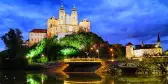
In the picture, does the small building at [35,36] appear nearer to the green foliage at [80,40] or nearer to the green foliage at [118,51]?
the green foliage at [80,40]

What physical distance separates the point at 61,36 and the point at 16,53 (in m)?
56.0

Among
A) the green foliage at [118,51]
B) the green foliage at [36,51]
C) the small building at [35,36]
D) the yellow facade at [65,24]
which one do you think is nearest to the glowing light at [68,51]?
the green foliage at [36,51]

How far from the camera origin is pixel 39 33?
163 meters

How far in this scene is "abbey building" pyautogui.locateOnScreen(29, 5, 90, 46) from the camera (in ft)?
510

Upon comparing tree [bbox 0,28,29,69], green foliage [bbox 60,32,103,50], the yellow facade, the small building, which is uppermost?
the yellow facade

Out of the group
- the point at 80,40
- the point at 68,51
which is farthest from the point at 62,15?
the point at 68,51

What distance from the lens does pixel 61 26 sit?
156 meters

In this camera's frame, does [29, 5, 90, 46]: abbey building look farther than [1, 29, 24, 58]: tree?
Yes

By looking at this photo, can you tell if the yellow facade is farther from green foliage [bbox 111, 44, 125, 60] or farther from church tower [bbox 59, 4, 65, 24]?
green foliage [bbox 111, 44, 125, 60]

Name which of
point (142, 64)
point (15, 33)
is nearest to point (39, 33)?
point (15, 33)

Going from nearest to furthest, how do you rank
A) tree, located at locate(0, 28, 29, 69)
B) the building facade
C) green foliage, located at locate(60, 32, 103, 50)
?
tree, located at locate(0, 28, 29, 69) → the building facade → green foliage, located at locate(60, 32, 103, 50)

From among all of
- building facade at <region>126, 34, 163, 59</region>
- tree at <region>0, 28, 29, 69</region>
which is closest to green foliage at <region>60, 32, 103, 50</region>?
building facade at <region>126, 34, 163, 59</region>

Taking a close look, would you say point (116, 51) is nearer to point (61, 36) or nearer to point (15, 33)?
point (61, 36)

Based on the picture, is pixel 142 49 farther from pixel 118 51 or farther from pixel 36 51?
pixel 36 51
